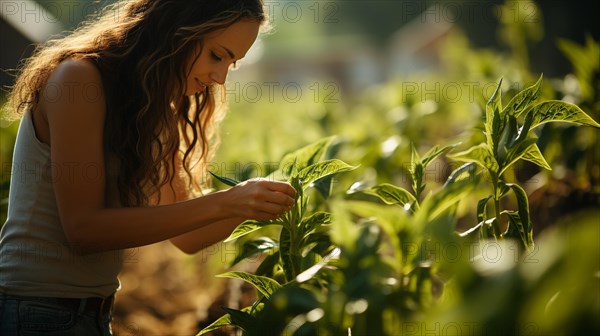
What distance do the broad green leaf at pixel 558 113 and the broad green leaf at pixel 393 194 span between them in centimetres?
35

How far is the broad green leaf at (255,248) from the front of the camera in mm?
1855

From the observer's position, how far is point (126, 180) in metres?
1.82

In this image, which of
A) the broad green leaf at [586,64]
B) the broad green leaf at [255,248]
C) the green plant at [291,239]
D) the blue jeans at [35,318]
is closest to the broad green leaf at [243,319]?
the green plant at [291,239]

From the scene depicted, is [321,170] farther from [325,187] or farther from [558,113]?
[558,113]

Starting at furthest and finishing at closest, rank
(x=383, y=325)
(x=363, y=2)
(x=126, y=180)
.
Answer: (x=363, y=2) < (x=126, y=180) < (x=383, y=325)

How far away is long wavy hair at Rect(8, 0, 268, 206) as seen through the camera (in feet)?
5.84

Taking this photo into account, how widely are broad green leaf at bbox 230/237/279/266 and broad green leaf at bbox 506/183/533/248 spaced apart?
64 cm

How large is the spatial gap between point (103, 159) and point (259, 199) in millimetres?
470

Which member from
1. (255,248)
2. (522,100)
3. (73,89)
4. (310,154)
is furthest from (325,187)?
(73,89)

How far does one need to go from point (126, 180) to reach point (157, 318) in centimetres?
168

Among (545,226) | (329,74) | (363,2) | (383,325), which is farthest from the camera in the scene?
(363,2)

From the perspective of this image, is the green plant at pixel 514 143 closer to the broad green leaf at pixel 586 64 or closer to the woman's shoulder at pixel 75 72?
the woman's shoulder at pixel 75 72

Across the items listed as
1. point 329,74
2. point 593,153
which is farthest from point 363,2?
point 593,153

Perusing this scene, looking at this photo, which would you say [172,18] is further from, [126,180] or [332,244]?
[332,244]
